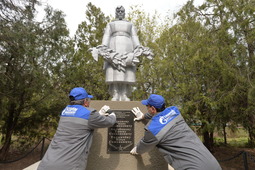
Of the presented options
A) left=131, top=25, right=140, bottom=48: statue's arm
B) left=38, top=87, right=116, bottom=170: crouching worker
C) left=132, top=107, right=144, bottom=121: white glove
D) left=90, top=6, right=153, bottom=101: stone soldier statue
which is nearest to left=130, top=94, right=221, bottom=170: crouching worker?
left=38, top=87, right=116, bottom=170: crouching worker

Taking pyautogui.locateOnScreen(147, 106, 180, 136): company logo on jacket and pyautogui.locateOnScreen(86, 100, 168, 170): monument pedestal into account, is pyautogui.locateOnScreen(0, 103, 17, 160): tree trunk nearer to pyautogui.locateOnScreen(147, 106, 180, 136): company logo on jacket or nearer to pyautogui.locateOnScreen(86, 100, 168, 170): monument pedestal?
pyautogui.locateOnScreen(86, 100, 168, 170): monument pedestal

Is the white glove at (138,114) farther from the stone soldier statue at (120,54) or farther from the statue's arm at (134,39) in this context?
the statue's arm at (134,39)

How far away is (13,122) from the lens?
29.3ft

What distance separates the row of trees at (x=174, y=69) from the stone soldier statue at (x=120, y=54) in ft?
8.34

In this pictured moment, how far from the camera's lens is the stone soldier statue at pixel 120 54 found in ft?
13.9

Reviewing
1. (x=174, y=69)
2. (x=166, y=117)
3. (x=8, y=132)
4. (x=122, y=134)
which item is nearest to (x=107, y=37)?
(x=122, y=134)

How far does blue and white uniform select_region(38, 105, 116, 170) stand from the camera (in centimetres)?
212

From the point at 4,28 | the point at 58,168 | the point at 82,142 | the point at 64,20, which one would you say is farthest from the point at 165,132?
the point at 64,20

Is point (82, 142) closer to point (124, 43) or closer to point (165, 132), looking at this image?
point (165, 132)

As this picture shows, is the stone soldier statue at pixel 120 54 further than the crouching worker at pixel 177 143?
Yes

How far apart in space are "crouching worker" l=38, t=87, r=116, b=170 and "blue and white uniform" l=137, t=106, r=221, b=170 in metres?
0.62

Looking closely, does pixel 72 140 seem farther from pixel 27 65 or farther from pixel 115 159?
pixel 27 65

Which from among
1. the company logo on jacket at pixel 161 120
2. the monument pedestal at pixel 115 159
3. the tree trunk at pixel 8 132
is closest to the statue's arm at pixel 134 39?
the monument pedestal at pixel 115 159

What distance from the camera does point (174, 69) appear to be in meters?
8.69
